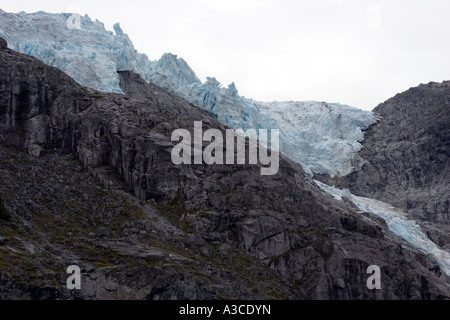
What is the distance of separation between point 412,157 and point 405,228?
1561 inches

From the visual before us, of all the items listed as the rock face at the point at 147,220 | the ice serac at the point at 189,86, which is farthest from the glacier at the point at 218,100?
the rock face at the point at 147,220

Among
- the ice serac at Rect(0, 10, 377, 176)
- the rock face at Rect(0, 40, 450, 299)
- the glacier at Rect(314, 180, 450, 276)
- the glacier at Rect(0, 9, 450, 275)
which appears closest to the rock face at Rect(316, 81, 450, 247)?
the glacier at Rect(0, 9, 450, 275)

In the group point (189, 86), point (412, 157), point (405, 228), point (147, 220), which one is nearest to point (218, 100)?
point (189, 86)

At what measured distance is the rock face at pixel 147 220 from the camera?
53281 millimetres

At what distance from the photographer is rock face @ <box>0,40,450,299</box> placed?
2098 inches

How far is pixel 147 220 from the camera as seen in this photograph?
65.7 metres

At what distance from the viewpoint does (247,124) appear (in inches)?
5290

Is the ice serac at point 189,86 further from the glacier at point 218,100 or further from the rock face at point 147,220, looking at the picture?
the rock face at point 147,220

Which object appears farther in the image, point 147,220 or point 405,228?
point 405,228

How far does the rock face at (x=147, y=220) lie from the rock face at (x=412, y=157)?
135 ft

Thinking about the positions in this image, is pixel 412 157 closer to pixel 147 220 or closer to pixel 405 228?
pixel 405 228

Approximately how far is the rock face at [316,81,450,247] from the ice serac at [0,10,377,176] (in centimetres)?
426

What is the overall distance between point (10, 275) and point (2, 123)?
3522cm

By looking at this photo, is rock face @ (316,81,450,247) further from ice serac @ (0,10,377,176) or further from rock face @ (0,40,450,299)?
rock face @ (0,40,450,299)
